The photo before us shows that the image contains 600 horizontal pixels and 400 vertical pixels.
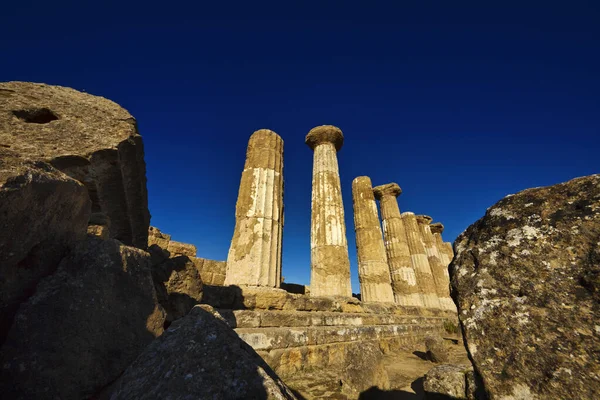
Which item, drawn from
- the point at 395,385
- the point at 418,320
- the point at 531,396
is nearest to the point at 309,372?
the point at 395,385

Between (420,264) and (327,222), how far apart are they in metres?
8.85

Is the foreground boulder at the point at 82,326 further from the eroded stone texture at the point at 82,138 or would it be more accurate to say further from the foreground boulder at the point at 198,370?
the eroded stone texture at the point at 82,138

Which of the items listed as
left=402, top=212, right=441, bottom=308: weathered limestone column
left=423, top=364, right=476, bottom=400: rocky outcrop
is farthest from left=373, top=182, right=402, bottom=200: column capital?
left=423, top=364, right=476, bottom=400: rocky outcrop

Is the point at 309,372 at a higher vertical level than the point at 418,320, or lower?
lower

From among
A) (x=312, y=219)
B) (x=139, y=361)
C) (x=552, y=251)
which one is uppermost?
(x=312, y=219)

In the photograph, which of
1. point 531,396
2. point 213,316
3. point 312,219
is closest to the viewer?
point 531,396

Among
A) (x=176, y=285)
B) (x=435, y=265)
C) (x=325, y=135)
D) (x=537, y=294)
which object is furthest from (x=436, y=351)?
(x=435, y=265)

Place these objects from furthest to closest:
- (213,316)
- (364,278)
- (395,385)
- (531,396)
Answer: (364,278) → (395,385) → (213,316) → (531,396)

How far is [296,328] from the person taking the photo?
4.23 m

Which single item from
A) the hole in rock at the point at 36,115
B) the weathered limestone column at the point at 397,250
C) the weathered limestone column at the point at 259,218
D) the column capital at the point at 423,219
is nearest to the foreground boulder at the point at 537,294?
the hole in rock at the point at 36,115

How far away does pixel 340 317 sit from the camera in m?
5.64

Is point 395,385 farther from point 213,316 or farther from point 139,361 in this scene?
point 139,361

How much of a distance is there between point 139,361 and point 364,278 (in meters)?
10.4

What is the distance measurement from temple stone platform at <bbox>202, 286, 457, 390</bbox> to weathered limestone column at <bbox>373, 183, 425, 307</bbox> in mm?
6084
